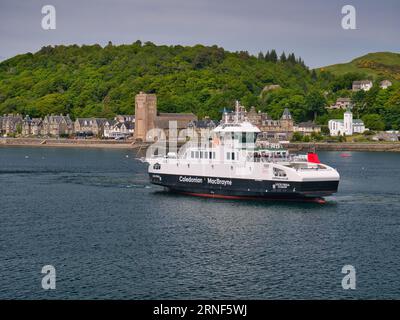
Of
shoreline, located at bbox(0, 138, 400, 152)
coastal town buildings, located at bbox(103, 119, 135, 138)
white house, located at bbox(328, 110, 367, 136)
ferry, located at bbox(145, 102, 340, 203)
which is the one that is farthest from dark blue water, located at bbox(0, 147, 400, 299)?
coastal town buildings, located at bbox(103, 119, 135, 138)

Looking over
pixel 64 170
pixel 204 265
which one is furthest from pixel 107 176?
pixel 204 265

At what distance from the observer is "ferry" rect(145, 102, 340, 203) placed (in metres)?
57.1

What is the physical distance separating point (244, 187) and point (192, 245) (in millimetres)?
17949

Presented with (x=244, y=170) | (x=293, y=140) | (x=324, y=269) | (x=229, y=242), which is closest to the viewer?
(x=324, y=269)

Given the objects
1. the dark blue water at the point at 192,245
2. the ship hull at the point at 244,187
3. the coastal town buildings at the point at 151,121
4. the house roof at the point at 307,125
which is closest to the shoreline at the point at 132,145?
the coastal town buildings at the point at 151,121

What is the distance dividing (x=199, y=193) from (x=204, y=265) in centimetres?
2536

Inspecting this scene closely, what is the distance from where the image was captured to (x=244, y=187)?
59.5m

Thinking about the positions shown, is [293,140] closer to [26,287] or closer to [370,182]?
[370,182]

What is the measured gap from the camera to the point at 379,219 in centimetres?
5153

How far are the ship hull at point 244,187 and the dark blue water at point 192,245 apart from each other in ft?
3.71

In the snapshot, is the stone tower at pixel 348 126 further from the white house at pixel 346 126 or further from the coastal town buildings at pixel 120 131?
the coastal town buildings at pixel 120 131

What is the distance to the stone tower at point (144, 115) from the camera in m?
192

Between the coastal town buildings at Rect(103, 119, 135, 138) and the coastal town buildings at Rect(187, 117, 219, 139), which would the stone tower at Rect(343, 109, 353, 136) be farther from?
the coastal town buildings at Rect(103, 119, 135, 138)
